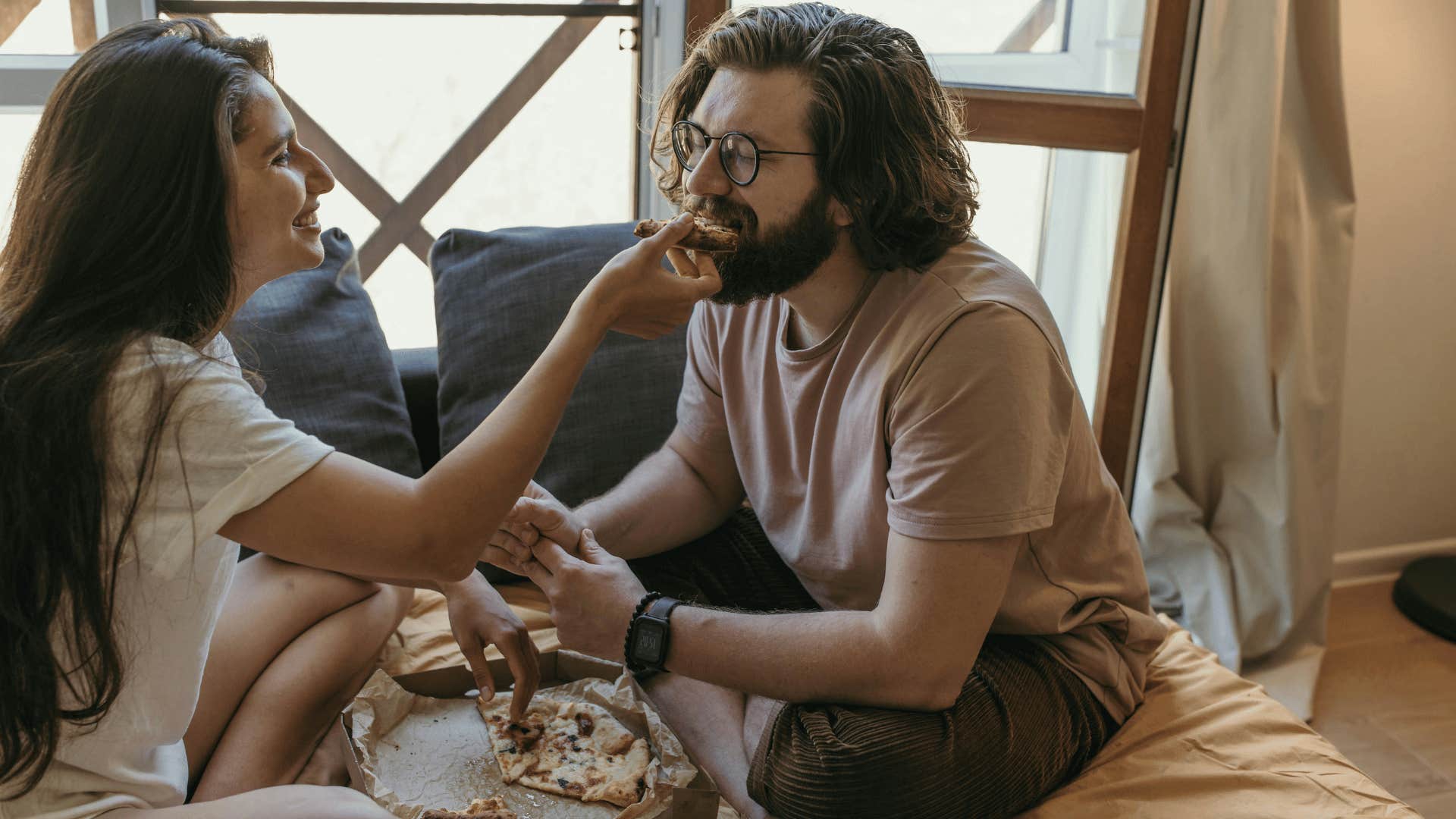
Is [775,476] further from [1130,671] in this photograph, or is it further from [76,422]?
[76,422]

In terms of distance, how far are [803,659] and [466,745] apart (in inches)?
17.9

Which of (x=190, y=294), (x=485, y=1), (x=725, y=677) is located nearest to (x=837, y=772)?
(x=725, y=677)

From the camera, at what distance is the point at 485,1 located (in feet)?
7.94

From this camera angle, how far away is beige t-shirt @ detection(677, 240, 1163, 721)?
4.23ft

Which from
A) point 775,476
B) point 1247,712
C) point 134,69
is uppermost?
point 134,69

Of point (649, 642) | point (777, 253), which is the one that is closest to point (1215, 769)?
point (649, 642)

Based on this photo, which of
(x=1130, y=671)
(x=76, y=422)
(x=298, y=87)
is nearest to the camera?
(x=76, y=422)

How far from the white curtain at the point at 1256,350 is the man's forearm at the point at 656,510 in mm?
1088

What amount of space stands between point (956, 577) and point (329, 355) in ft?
3.62

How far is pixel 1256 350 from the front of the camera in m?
2.28

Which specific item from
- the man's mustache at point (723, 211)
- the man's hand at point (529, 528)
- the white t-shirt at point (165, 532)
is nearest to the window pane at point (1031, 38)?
the man's mustache at point (723, 211)

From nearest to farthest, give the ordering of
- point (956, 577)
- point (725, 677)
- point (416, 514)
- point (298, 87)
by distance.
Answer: point (416, 514) < point (956, 577) < point (725, 677) < point (298, 87)

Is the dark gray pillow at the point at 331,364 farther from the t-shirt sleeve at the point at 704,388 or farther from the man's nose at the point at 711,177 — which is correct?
the man's nose at the point at 711,177

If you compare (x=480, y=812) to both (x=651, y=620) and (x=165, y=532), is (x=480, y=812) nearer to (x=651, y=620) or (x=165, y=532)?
(x=651, y=620)
